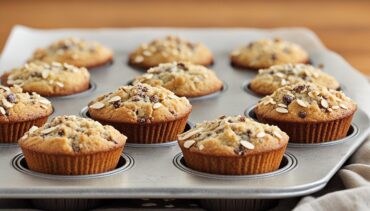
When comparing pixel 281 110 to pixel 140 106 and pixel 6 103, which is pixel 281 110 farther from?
pixel 6 103

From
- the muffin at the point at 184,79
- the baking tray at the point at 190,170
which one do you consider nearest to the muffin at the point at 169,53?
the baking tray at the point at 190,170

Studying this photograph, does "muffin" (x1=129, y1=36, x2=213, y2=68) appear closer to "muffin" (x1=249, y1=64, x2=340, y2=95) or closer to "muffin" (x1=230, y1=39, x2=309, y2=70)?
"muffin" (x1=230, y1=39, x2=309, y2=70)

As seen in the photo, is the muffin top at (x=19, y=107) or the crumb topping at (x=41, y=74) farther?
the crumb topping at (x=41, y=74)

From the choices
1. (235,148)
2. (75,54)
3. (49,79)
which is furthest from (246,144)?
(75,54)

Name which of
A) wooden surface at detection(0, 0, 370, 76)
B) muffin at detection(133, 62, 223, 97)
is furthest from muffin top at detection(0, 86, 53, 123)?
wooden surface at detection(0, 0, 370, 76)

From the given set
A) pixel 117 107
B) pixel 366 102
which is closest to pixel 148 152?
pixel 117 107

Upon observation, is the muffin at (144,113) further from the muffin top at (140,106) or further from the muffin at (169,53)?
the muffin at (169,53)

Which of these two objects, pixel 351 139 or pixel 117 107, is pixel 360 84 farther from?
pixel 117 107
